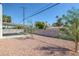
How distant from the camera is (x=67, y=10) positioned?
3805 mm

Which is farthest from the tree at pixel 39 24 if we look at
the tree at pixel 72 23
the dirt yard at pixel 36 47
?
the tree at pixel 72 23

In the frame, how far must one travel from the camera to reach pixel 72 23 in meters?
3.79

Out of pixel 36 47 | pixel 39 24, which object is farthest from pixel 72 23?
pixel 36 47

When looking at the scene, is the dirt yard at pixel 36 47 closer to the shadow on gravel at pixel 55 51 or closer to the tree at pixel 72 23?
the shadow on gravel at pixel 55 51

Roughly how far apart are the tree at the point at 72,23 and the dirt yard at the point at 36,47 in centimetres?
14

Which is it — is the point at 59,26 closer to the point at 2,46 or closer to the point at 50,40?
the point at 50,40

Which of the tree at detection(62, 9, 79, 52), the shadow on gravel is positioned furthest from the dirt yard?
the tree at detection(62, 9, 79, 52)

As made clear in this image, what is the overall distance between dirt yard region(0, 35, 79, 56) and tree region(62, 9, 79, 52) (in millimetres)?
140

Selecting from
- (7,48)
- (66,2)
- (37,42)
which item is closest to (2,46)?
(7,48)

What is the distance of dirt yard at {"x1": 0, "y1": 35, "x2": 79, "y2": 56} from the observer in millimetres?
3850

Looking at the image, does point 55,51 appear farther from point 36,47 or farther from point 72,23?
point 72,23

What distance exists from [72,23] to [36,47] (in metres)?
0.67

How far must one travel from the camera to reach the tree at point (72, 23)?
378cm

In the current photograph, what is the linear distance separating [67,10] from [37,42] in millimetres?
674
